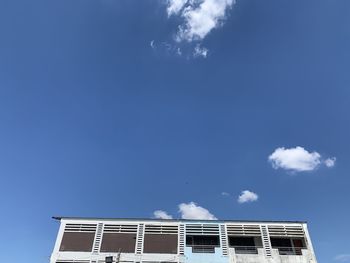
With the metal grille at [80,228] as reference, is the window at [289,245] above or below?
below

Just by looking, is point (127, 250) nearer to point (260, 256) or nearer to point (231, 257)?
point (231, 257)

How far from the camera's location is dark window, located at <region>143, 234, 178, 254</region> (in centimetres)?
2756

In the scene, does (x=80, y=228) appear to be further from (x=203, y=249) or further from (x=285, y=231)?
(x=285, y=231)

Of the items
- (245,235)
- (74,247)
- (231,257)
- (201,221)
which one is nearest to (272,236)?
(245,235)

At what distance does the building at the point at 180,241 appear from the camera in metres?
27.1

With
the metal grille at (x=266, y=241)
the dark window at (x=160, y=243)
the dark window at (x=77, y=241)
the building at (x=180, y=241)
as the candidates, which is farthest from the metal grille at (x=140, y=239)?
the metal grille at (x=266, y=241)

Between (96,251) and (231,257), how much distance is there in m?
10.4

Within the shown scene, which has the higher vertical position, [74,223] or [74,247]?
[74,223]

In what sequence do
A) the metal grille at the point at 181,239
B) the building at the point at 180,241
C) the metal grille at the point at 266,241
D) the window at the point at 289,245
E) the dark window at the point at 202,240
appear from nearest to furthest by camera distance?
the building at the point at 180,241 → the metal grille at the point at 181,239 → the metal grille at the point at 266,241 → the window at the point at 289,245 → the dark window at the point at 202,240

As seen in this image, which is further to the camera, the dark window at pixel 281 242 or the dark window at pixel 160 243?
the dark window at pixel 281 242

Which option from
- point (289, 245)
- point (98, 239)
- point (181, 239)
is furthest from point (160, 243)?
point (289, 245)

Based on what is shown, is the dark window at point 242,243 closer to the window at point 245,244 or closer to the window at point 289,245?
the window at point 245,244

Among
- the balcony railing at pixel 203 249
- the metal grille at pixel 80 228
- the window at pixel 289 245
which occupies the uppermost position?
the metal grille at pixel 80 228

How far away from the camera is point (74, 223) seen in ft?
95.5
